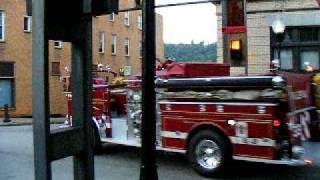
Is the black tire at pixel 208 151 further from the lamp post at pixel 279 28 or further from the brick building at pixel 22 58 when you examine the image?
the brick building at pixel 22 58

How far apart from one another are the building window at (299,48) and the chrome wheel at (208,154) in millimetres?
7769

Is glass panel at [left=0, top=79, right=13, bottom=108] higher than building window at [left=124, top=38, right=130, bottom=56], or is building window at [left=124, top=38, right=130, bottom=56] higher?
building window at [left=124, top=38, right=130, bottom=56]

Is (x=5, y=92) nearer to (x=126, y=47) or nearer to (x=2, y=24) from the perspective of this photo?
(x=2, y=24)

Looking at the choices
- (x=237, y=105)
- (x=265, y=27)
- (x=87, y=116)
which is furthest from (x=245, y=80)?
(x=265, y=27)

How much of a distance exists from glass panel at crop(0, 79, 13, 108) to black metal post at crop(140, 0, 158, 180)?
2671cm

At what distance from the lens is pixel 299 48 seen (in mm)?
16906

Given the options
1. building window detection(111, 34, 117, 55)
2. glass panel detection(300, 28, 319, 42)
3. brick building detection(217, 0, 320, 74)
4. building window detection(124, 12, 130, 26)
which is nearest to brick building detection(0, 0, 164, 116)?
building window detection(111, 34, 117, 55)

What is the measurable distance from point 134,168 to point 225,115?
8.11ft

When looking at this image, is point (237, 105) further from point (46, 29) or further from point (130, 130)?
point (46, 29)

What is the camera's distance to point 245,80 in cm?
927

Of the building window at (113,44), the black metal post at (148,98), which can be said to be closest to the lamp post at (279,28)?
the black metal post at (148,98)

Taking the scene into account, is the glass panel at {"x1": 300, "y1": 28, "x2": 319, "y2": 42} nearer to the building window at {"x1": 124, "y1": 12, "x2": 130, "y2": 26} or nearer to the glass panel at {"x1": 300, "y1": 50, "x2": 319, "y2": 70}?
the glass panel at {"x1": 300, "y1": 50, "x2": 319, "y2": 70}

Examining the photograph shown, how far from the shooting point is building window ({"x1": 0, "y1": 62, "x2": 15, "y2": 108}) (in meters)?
32.6

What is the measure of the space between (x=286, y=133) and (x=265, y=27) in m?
8.42
